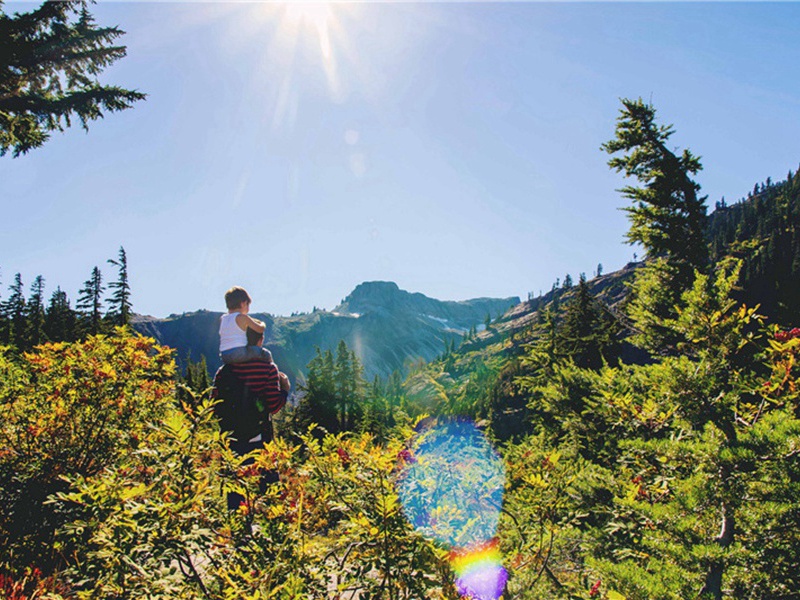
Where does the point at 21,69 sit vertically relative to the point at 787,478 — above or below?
above

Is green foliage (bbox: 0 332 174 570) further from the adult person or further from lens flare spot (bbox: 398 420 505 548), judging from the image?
lens flare spot (bbox: 398 420 505 548)

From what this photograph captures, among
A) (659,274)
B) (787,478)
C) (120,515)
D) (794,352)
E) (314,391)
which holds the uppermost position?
(659,274)

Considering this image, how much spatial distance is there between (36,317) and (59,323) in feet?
8.42

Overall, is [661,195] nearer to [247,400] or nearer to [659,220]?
[659,220]

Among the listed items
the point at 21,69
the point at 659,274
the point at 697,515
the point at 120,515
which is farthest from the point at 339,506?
the point at 21,69

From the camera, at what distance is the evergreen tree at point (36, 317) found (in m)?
43.1

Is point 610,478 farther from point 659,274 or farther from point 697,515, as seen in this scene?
point 659,274

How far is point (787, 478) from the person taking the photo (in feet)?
10.4

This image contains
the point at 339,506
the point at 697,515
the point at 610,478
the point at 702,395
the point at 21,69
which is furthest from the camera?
the point at 21,69

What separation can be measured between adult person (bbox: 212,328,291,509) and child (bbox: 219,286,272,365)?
74 mm

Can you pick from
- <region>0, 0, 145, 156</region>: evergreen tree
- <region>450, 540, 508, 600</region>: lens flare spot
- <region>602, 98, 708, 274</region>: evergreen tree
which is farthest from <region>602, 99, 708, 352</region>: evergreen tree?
<region>0, 0, 145, 156</region>: evergreen tree

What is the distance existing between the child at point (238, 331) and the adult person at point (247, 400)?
0.07 m

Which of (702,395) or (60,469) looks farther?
(60,469)

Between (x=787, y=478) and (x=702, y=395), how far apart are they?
34.7 inches
